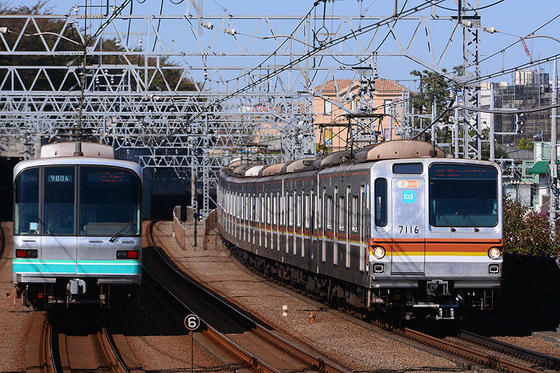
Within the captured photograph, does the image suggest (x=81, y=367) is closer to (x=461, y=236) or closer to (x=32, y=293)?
(x=32, y=293)

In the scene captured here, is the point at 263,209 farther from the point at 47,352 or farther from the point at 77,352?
the point at 47,352

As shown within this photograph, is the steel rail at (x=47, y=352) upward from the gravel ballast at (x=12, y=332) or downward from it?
upward

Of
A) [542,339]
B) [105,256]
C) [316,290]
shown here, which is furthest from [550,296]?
[105,256]

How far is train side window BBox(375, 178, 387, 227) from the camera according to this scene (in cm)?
1574

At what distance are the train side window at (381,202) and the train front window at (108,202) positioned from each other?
3.68 meters

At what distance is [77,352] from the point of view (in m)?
14.9

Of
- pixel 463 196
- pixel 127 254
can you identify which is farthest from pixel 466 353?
pixel 127 254

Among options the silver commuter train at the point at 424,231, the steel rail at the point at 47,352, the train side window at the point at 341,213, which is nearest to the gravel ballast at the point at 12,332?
the steel rail at the point at 47,352

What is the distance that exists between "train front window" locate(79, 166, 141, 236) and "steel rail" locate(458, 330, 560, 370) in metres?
5.45

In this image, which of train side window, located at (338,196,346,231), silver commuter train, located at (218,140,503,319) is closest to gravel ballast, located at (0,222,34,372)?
silver commuter train, located at (218,140,503,319)

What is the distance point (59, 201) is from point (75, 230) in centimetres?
50

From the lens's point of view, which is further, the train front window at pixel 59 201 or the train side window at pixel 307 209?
the train side window at pixel 307 209

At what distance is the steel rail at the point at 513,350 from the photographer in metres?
13.1

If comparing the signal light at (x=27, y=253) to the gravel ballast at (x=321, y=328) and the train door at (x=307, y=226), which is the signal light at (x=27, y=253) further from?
the train door at (x=307, y=226)
